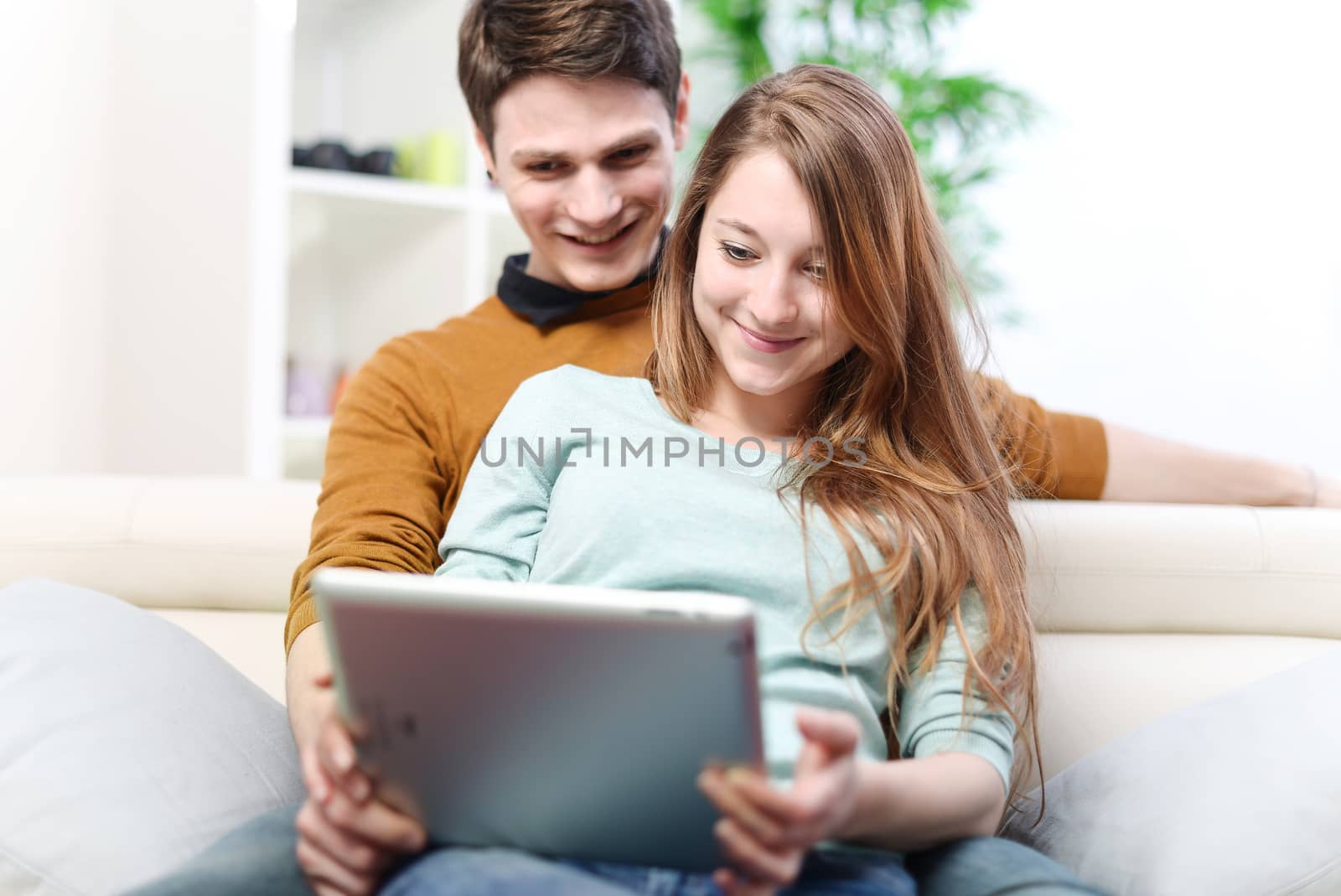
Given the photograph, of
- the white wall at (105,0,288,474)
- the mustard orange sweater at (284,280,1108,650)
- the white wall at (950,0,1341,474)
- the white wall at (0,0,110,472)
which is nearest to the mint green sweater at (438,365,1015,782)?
the mustard orange sweater at (284,280,1108,650)

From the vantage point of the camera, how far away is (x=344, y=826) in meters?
0.75

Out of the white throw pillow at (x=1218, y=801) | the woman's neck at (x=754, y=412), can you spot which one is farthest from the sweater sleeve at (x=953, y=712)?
the woman's neck at (x=754, y=412)

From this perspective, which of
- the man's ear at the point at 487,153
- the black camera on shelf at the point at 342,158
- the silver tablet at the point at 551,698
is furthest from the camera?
the black camera on shelf at the point at 342,158

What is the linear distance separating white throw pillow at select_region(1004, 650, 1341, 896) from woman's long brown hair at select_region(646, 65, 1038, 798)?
0.27 ft

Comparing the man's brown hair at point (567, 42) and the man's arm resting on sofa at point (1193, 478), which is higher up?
the man's brown hair at point (567, 42)

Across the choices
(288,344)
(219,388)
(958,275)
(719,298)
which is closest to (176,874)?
(719,298)

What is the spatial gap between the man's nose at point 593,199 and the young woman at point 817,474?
0.60 ft

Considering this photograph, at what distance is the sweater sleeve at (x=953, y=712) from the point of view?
3.12ft

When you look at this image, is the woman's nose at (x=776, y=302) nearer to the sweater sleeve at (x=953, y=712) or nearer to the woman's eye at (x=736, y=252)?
the woman's eye at (x=736, y=252)

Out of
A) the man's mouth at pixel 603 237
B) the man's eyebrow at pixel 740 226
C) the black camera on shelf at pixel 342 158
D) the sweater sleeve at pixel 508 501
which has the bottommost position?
the sweater sleeve at pixel 508 501

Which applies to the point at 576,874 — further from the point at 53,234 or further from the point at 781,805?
the point at 53,234

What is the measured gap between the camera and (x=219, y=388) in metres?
2.47

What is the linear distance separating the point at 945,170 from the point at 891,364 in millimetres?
2188

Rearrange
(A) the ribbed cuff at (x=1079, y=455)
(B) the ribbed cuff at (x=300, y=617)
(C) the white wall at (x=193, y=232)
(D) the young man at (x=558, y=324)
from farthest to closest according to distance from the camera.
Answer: (C) the white wall at (x=193, y=232), (A) the ribbed cuff at (x=1079, y=455), (D) the young man at (x=558, y=324), (B) the ribbed cuff at (x=300, y=617)
